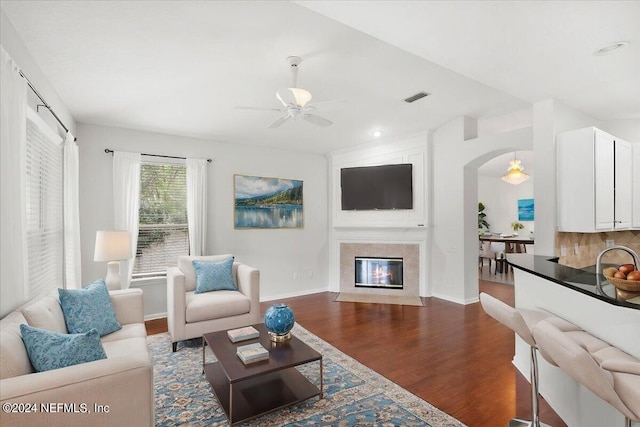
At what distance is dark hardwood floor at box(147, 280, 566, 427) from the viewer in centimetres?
237

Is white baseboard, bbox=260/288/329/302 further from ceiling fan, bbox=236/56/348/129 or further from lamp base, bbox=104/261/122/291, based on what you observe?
ceiling fan, bbox=236/56/348/129

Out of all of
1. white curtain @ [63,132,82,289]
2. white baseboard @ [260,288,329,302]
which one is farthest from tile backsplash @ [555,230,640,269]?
white curtain @ [63,132,82,289]

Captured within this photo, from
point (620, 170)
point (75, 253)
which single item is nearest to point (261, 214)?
point (75, 253)

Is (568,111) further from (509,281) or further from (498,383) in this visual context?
(509,281)

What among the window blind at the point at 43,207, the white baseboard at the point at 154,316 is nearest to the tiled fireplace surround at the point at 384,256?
the white baseboard at the point at 154,316

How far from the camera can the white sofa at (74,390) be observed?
1.35 meters

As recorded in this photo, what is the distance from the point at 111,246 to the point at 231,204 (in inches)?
78.3

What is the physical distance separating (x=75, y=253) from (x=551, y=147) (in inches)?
204

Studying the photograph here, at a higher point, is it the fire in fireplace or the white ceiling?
the white ceiling

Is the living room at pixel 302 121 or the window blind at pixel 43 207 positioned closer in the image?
the living room at pixel 302 121

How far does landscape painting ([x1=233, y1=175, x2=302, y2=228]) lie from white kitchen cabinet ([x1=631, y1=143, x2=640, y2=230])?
4580 millimetres

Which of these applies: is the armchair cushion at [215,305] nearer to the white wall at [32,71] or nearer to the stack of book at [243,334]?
the stack of book at [243,334]

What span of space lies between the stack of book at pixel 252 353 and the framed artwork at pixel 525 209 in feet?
32.3

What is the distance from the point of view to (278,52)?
2.65 metres
